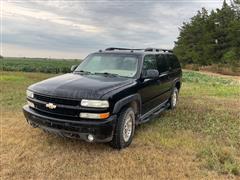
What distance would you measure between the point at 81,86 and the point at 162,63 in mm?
2963

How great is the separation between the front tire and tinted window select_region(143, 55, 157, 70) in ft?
4.01

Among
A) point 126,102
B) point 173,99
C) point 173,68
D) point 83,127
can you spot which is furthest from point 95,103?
point 173,99

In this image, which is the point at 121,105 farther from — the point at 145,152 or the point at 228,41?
the point at 228,41

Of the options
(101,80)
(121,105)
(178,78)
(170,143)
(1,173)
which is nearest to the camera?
(1,173)

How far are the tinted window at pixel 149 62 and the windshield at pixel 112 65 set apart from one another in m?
0.23

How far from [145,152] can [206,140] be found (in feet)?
4.79

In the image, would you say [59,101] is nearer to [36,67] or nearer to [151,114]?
[151,114]

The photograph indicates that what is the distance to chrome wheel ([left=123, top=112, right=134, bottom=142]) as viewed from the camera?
4.45 m

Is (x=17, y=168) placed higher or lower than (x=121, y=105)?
lower

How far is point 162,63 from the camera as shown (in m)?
6.43

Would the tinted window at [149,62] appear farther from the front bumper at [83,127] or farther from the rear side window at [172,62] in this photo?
the front bumper at [83,127]

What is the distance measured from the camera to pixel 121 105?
13.8ft

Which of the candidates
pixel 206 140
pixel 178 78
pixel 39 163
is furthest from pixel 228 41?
pixel 39 163

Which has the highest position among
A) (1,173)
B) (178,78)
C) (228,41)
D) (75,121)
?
(228,41)
